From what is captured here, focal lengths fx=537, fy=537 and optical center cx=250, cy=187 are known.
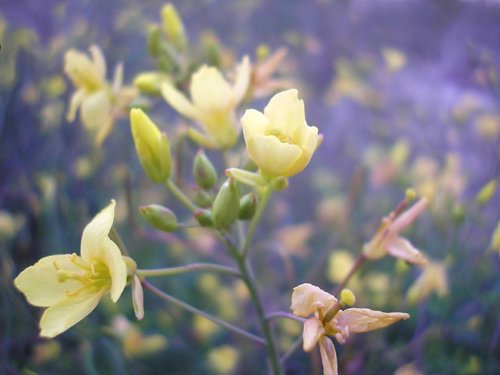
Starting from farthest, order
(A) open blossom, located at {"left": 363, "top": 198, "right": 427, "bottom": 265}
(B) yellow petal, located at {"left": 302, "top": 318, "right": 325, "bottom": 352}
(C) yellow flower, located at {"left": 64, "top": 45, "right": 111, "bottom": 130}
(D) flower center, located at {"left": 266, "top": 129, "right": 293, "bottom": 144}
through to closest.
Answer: (C) yellow flower, located at {"left": 64, "top": 45, "right": 111, "bottom": 130}, (A) open blossom, located at {"left": 363, "top": 198, "right": 427, "bottom": 265}, (D) flower center, located at {"left": 266, "top": 129, "right": 293, "bottom": 144}, (B) yellow petal, located at {"left": 302, "top": 318, "right": 325, "bottom": 352}

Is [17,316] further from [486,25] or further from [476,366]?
[486,25]

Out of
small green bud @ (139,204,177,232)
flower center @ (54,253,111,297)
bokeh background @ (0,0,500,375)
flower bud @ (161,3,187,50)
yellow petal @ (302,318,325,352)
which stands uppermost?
flower bud @ (161,3,187,50)

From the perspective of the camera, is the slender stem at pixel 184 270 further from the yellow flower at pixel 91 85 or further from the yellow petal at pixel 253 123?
the yellow flower at pixel 91 85

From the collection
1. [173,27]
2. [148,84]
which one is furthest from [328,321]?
[173,27]

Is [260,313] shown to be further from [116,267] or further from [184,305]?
[116,267]

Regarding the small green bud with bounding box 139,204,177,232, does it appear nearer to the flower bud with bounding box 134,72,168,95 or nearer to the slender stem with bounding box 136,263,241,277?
the slender stem with bounding box 136,263,241,277

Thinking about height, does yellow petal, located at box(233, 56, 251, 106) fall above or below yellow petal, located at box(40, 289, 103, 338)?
above

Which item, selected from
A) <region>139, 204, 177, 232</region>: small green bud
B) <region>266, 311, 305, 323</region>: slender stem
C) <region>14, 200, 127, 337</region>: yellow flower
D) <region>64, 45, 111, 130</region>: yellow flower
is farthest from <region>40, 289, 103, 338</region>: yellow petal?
<region>64, 45, 111, 130</region>: yellow flower
